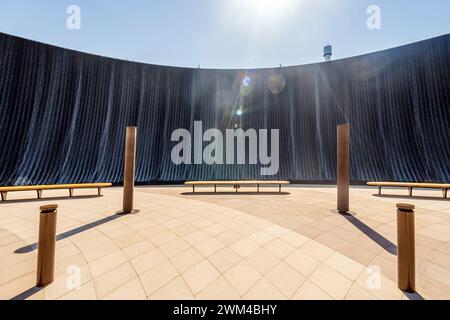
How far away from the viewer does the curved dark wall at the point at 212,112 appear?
954cm

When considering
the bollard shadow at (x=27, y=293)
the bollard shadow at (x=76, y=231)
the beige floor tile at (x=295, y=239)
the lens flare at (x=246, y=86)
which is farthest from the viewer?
the lens flare at (x=246, y=86)

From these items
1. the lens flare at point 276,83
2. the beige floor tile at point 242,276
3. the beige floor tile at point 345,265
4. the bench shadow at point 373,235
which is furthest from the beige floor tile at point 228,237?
the lens flare at point 276,83

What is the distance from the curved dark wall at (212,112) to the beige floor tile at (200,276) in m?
9.14

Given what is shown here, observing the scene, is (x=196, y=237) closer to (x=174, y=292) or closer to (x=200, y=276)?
(x=200, y=276)

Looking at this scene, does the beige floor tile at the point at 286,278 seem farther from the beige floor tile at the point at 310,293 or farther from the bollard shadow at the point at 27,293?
the bollard shadow at the point at 27,293

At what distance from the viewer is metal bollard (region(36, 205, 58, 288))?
2.11m

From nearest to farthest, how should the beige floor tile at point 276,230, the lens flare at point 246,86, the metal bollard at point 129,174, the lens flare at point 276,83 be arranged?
the beige floor tile at point 276,230, the metal bollard at point 129,174, the lens flare at point 276,83, the lens flare at point 246,86

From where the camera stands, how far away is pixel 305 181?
11.1m

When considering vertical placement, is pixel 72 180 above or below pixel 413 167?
below

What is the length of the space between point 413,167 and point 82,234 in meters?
13.9
